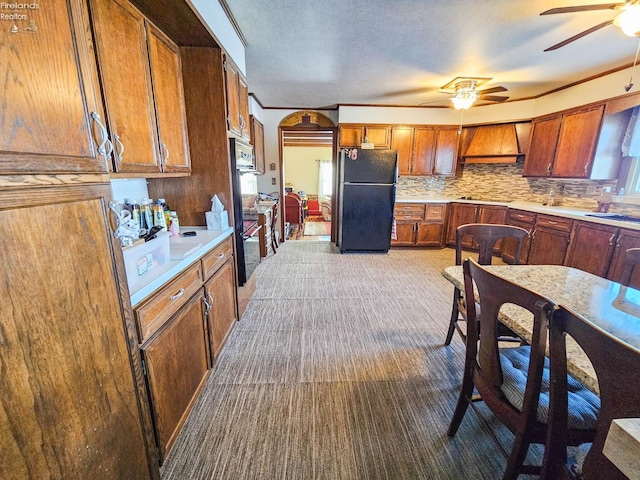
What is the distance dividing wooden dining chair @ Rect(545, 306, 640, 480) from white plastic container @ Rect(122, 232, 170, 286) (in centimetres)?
141

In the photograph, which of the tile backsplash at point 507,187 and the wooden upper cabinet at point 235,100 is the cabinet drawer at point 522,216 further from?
the wooden upper cabinet at point 235,100

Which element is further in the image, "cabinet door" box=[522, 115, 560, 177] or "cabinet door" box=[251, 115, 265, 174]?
"cabinet door" box=[251, 115, 265, 174]

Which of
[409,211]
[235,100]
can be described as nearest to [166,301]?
[235,100]

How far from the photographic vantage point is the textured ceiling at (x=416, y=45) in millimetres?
1935

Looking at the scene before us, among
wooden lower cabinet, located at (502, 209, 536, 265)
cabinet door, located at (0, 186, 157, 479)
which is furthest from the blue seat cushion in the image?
wooden lower cabinet, located at (502, 209, 536, 265)

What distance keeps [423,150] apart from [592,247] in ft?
8.82

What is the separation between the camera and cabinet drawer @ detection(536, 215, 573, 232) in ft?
10.2

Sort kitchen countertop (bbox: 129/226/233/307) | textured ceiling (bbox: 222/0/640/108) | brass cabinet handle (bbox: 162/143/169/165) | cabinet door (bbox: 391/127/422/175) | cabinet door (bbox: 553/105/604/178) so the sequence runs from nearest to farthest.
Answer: kitchen countertop (bbox: 129/226/233/307) → brass cabinet handle (bbox: 162/143/169/165) → textured ceiling (bbox: 222/0/640/108) → cabinet door (bbox: 553/105/604/178) → cabinet door (bbox: 391/127/422/175)

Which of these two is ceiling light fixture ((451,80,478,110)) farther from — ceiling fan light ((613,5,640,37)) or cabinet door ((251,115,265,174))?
cabinet door ((251,115,265,174))

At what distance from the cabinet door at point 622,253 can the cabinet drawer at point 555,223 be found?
1.80 feet

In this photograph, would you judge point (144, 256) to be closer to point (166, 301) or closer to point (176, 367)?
point (166, 301)

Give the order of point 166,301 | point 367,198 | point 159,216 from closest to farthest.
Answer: point 166,301 → point 159,216 → point 367,198

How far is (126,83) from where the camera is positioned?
1271 mm

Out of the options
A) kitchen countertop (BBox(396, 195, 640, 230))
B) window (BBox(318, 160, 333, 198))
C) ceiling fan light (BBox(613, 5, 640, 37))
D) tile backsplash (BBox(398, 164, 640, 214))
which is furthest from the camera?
window (BBox(318, 160, 333, 198))
